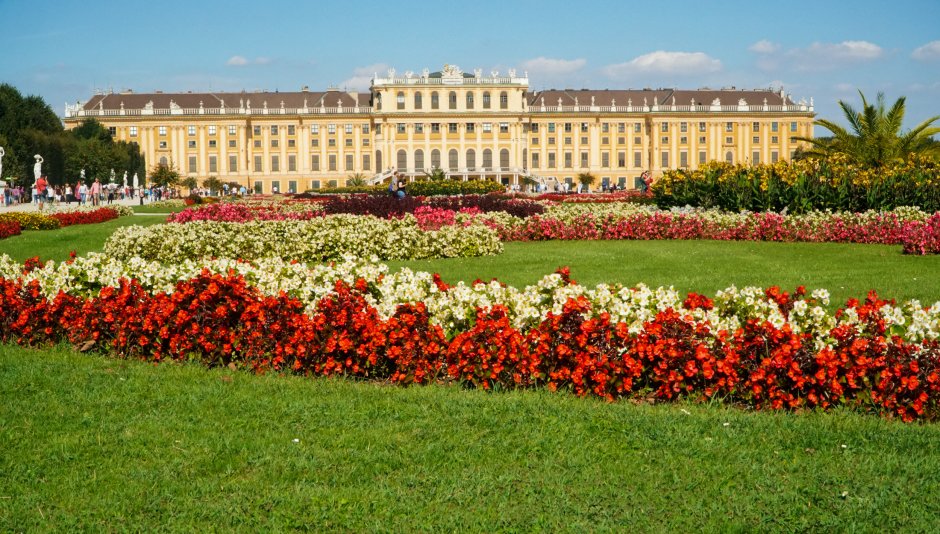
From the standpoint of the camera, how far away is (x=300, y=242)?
41.1 ft

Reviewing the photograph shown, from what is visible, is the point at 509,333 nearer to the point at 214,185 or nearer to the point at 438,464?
the point at 438,464

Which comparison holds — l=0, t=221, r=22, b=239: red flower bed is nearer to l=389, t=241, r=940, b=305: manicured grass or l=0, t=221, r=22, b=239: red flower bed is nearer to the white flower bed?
l=389, t=241, r=940, b=305: manicured grass

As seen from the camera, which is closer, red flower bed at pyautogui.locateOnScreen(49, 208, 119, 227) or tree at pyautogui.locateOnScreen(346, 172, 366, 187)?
red flower bed at pyautogui.locateOnScreen(49, 208, 119, 227)

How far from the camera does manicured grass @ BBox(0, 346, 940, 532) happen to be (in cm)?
341

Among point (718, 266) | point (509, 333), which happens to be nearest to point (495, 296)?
point (509, 333)

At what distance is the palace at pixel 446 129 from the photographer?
242 feet

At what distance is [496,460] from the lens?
3959mm

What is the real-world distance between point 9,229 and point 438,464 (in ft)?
53.1

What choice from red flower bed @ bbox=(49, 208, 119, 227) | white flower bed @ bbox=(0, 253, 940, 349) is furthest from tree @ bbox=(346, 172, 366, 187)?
white flower bed @ bbox=(0, 253, 940, 349)

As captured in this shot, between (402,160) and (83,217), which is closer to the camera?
(83,217)

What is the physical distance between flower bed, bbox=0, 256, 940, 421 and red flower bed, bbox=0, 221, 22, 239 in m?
11.8

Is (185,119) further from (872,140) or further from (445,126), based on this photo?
(872,140)

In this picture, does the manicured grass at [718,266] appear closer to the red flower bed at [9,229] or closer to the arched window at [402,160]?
the red flower bed at [9,229]

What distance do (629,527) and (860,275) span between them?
7.22 meters
